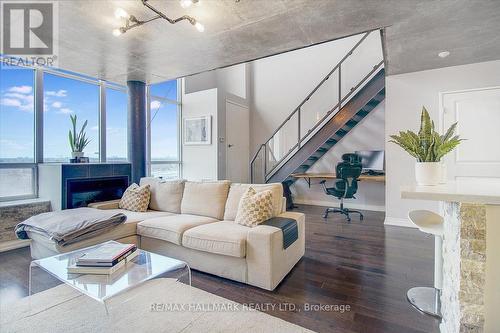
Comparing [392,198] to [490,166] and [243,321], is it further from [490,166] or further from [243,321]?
[243,321]

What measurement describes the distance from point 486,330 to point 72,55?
4.87 metres

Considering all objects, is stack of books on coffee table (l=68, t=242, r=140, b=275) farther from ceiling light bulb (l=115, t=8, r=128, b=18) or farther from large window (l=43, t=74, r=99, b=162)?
large window (l=43, t=74, r=99, b=162)

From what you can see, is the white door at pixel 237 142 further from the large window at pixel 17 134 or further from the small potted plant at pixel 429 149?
the small potted plant at pixel 429 149

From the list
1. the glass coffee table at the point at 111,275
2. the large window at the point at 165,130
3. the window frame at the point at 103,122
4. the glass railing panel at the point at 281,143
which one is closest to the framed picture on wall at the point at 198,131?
the large window at the point at 165,130

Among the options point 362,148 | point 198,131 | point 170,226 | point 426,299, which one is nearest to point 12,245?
point 170,226

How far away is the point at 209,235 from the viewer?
95.7 inches

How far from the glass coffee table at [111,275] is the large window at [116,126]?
3.46 meters

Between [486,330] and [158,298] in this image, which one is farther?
[158,298]

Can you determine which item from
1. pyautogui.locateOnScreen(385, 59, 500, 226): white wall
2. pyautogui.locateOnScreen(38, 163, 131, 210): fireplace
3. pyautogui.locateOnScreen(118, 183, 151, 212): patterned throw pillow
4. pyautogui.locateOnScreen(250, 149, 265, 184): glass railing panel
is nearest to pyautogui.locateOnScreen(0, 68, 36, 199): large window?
pyautogui.locateOnScreen(38, 163, 131, 210): fireplace

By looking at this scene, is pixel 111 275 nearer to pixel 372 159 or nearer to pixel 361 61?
pixel 372 159

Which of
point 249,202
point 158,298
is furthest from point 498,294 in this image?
point 158,298

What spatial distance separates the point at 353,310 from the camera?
1.94m

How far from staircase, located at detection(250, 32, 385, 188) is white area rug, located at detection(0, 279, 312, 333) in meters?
3.91

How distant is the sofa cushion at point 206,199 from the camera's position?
10.3 ft
